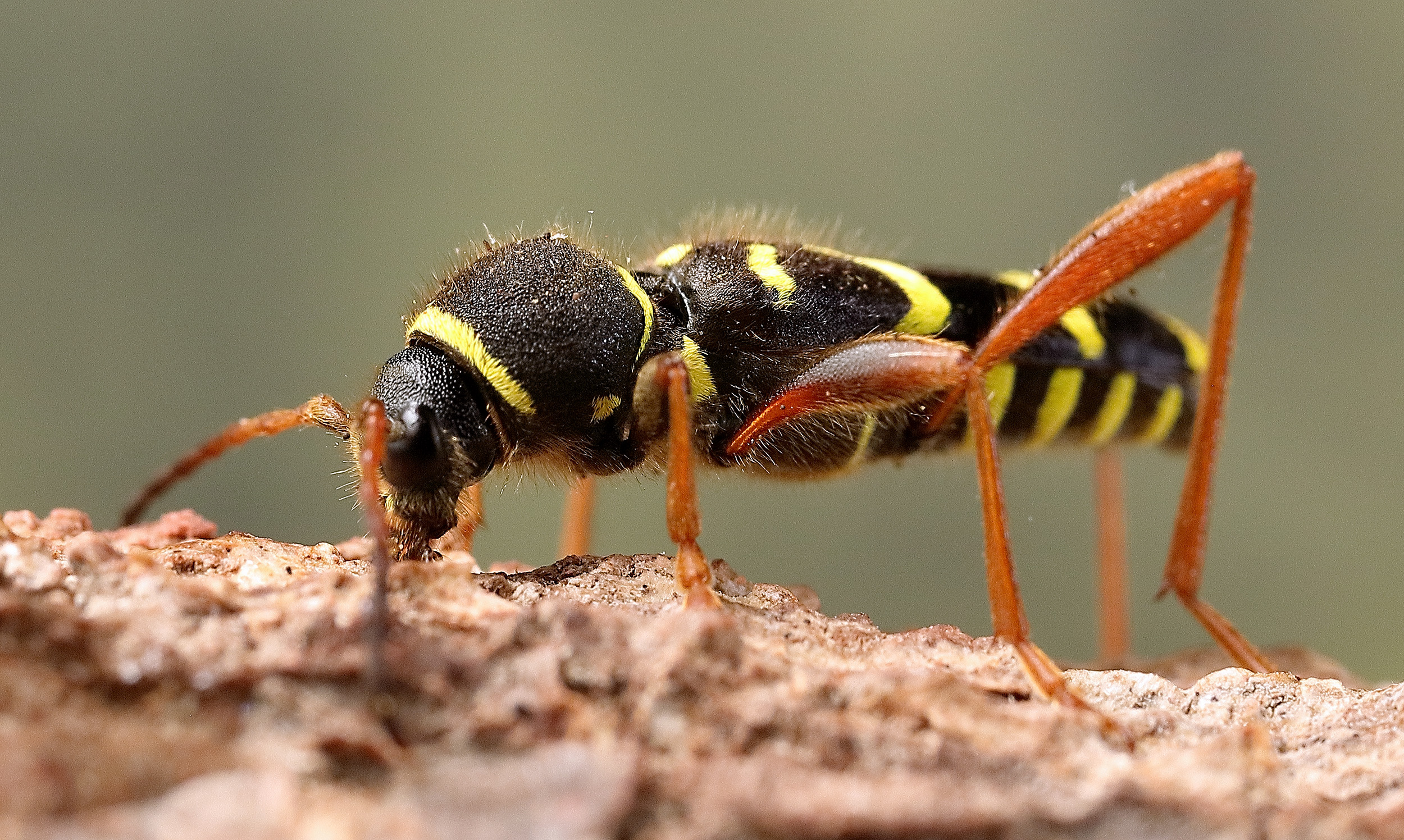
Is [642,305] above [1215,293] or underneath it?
above

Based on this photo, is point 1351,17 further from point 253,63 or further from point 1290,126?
point 253,63

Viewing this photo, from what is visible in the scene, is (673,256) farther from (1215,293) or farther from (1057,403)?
(1215,293)

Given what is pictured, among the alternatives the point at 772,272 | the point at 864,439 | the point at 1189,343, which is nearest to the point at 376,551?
the point at 772,272

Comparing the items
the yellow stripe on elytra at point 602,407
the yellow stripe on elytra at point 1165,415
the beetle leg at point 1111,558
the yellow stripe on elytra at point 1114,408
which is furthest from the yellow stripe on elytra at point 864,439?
the beetle leg at point 1111,558

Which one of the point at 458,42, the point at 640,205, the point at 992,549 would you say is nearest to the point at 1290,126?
the point at 640,205

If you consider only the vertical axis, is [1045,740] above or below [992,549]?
below

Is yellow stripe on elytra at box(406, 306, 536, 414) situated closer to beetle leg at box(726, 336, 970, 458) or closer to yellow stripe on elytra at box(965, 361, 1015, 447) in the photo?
beetle leg at box(726, 336, 970, 458)
